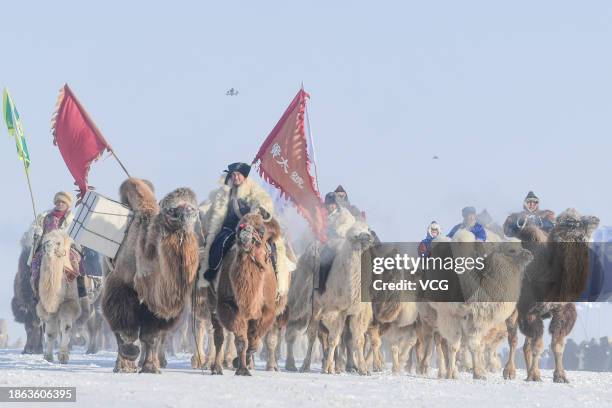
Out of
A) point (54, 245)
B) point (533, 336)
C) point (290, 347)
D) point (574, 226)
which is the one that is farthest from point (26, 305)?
point (574, 226)

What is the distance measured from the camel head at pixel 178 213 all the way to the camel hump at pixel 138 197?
0.45 m

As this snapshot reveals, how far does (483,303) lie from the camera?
19.8 meters

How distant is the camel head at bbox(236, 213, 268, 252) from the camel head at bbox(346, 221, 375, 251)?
382 cm

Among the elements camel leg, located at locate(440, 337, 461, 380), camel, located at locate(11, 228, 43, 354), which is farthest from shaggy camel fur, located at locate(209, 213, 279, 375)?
camel, located at locate(11, 228, 43, 354)

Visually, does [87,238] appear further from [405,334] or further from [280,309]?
[405,334]

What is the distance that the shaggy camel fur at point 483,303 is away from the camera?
1978 cm

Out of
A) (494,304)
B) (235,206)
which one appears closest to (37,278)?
(235,206)

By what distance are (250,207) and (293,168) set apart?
378cm

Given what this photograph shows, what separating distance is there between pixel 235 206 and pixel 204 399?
234 inches

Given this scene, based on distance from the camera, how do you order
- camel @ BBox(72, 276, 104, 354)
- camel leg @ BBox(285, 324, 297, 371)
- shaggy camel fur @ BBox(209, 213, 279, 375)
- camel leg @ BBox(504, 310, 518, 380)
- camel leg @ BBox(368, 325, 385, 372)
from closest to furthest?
shaggy camel fur @ BBox(209, 213, 279, 375)
camel leg @ BBox(504, 310, 518, 380)
camel leg @ BBox(285, 324, 297, 371)
camel leg @ BBox(368, 325, 385, 372)
camel @ BBox(72, 276, 104, 354)

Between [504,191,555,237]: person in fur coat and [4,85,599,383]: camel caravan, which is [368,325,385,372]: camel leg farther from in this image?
[504,191,555,237]: person in fur coat

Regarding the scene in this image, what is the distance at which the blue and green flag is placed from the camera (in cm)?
2444

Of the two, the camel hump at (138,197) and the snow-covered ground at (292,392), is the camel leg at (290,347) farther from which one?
the snow-covered ground at (292,392)

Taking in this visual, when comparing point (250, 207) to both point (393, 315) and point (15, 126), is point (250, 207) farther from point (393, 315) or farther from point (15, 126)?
point (15, 126)
